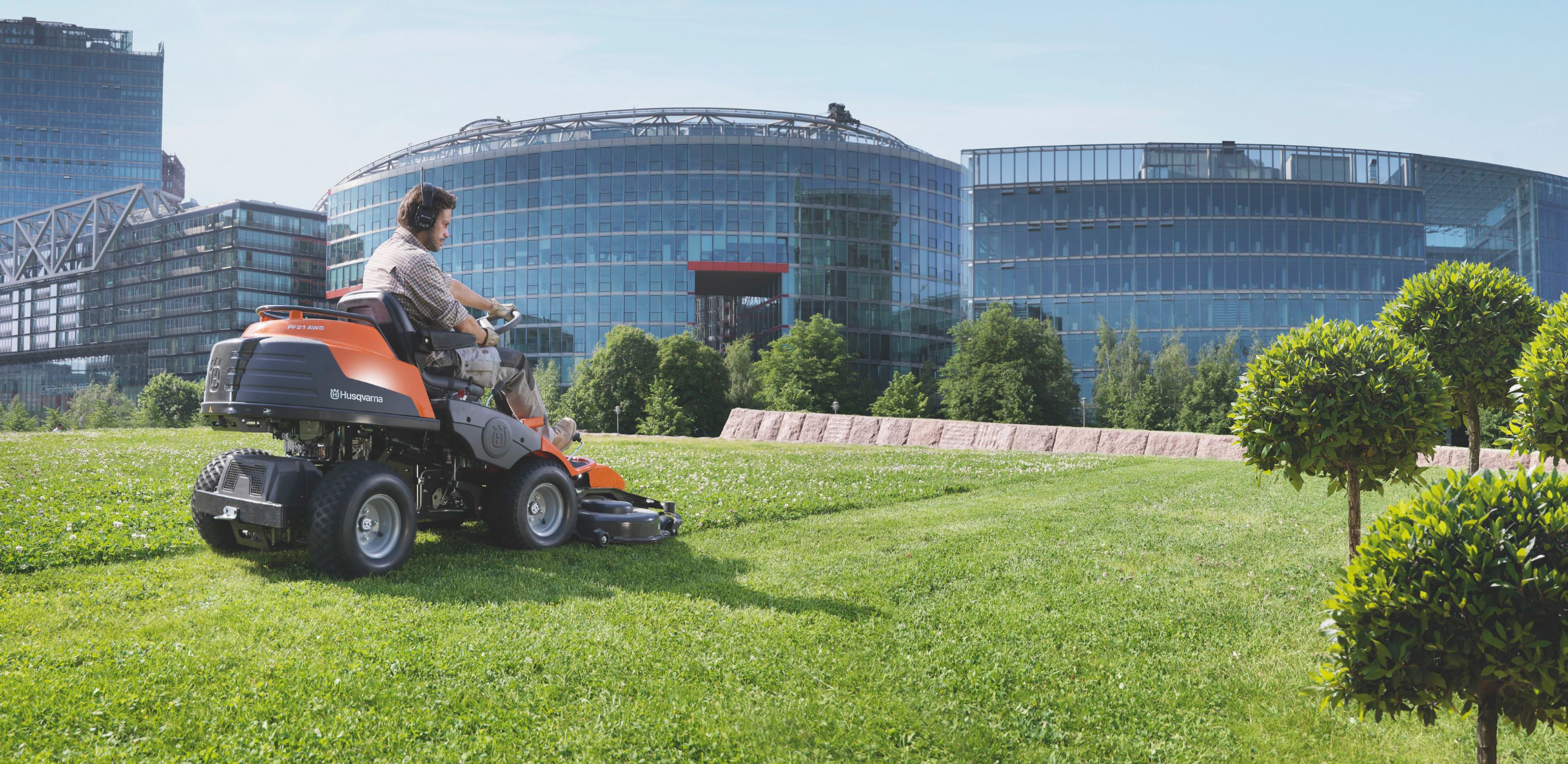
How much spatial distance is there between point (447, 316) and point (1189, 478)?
672 inches

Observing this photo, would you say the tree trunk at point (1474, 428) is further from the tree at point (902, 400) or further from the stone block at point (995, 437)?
the tree at point (902, 400)

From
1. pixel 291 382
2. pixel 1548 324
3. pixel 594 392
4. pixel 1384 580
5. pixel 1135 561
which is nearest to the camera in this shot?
pixel 1384 580

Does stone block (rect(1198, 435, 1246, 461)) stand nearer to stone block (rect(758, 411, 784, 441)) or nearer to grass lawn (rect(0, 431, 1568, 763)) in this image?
stone block (rect(758, 411, 784, 441))

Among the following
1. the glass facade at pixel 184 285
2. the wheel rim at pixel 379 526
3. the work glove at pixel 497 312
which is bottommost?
the wheel rim at pixel 379 526

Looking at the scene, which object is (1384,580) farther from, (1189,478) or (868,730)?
(1189,478)

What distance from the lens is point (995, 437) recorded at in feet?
114

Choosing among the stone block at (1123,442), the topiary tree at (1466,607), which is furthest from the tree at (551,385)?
the topiary tree at (1466,607)

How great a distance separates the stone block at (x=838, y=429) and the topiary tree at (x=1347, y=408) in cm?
2650

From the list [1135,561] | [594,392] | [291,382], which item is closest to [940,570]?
[1135,561]

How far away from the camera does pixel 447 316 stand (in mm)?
7980

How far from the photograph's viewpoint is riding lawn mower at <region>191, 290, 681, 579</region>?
23.1 feet

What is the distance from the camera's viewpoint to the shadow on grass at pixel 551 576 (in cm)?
703

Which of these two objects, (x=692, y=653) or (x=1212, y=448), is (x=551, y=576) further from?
(x=1212, y=448)

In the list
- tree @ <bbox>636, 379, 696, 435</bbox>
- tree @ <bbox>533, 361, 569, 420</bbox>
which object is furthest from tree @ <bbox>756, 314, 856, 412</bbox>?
tree @ <bbox>533, 361, 569, 420</bbox>
